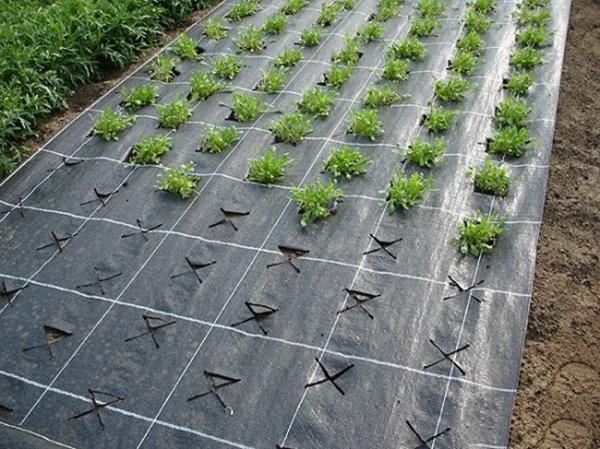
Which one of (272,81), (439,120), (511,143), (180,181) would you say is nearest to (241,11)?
(272,81)

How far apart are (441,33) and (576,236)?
10.5 ft

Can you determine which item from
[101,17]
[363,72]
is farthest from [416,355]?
[101,17]

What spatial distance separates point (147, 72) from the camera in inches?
247

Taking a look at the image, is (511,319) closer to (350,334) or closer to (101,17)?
(350,334)

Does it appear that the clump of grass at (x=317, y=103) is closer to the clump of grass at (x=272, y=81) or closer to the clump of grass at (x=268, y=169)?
the clump of grass at (x=272, y=81)

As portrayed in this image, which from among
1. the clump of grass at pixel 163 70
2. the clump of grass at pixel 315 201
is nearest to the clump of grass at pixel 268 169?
the clump of grass at pixel 315 201

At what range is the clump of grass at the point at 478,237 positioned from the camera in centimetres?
390

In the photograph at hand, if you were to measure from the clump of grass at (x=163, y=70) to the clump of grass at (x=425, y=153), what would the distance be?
9.23 feet

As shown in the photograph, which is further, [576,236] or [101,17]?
[101,17]

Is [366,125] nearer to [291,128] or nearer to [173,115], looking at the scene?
[291,128]

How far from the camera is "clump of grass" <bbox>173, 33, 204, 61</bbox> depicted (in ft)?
21.0

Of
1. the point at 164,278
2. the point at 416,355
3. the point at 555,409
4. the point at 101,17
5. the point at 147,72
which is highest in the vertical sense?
the point at 101,17

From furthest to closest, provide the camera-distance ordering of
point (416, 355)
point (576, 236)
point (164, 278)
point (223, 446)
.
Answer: point (576, 236)
point (164, 278)
point (416, 355)
point (223, 446)

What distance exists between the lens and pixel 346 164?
181 inches
